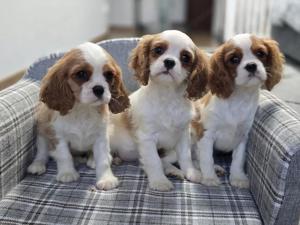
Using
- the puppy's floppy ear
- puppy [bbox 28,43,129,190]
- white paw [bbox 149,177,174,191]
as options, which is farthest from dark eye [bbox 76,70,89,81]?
white paw [bbox 149,177,174,191]

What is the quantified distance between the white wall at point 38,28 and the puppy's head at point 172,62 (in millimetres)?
1808

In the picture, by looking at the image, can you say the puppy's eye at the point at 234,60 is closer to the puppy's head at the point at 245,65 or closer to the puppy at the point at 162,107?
the puppy's head at the point at 245,65

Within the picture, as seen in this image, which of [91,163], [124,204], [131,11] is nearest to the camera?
[124,204]

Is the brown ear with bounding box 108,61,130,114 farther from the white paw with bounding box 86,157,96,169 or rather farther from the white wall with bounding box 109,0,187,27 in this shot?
the white wall with bounding box 109,0,187,27

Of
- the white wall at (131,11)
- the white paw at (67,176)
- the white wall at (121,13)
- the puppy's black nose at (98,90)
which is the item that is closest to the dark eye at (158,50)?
the puppy's black nose at (98,90)

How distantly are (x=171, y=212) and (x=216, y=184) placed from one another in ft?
0.99

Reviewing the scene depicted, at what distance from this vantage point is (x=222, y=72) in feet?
5.45

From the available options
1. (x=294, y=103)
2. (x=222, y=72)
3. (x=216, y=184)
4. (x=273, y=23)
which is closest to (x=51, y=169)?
(x=216, y=184)

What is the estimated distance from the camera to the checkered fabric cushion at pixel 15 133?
1555mm

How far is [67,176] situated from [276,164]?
0.86 m

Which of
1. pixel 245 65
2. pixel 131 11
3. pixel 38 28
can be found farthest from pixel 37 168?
pixel 131 11

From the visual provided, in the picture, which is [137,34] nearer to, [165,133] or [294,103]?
[294,103]

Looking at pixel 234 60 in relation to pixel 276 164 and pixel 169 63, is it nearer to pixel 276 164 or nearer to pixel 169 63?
pixel 169 63

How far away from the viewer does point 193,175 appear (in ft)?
5.71
